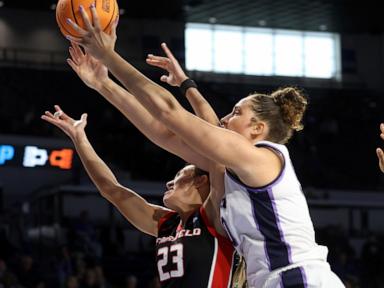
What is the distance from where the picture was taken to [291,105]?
124 inches

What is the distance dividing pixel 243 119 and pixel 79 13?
717mm

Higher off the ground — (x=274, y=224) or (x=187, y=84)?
(x=187, y=84)

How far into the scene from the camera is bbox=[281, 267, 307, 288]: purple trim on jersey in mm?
2861

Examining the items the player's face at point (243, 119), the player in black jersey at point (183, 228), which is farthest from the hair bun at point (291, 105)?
the player in black jersey at point (183, 228)

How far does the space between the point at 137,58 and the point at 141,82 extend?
65.7ft

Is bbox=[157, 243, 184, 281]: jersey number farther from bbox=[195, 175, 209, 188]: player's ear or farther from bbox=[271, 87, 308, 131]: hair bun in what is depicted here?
bbox=[271, 87, 308, 131]: hair bun

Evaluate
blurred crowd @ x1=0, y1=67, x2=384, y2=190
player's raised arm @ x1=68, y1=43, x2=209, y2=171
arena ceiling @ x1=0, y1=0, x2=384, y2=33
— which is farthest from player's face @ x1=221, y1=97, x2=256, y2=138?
arena ceiling @ x1=0, y1=0, x2=384, y2=33

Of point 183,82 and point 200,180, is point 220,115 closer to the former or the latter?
point 200,180

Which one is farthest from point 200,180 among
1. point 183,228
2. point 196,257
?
point 196,257

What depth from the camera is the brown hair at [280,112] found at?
312 cm

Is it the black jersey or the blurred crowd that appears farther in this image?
the blurred crowd

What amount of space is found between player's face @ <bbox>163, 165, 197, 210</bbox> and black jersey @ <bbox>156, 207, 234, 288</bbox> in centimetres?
19

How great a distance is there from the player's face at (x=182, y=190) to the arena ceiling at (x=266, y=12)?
58.2 ft

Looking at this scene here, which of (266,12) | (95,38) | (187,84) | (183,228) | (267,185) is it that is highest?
(266,12)
